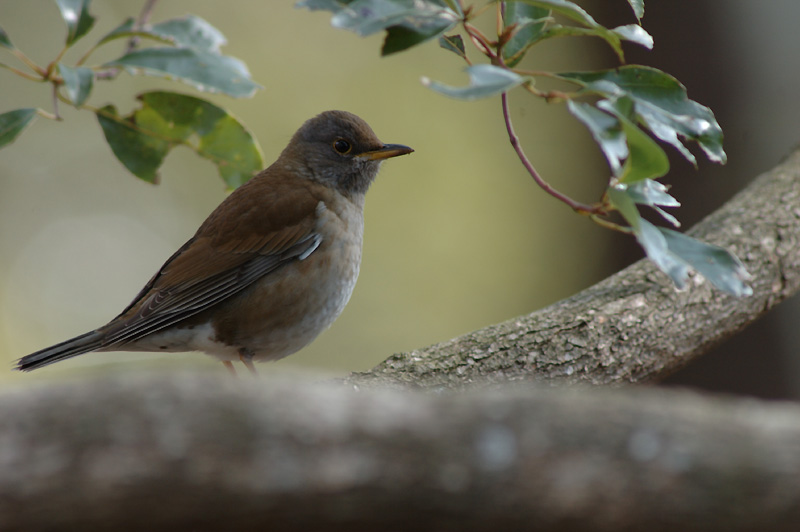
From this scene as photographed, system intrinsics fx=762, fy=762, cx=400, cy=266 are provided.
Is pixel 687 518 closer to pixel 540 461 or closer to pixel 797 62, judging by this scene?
pixel 540 461

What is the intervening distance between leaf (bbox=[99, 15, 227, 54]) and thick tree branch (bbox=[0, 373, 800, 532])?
2052mm

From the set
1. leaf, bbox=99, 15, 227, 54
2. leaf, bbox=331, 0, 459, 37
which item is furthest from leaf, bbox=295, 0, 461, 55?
leaf, bbox=99, 15, 227, 54

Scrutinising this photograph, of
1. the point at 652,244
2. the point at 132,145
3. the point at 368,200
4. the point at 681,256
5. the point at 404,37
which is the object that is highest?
the point at 132,145

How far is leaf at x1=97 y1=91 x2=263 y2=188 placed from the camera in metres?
3.54

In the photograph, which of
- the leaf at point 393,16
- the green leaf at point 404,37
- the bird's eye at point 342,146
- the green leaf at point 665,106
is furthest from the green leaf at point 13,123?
the green leaf at point 665,106

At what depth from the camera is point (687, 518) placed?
4.38ft

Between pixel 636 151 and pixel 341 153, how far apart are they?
2.77 meters

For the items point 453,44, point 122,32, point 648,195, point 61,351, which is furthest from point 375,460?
point 61,351

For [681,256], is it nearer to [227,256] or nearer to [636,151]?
[636,151]

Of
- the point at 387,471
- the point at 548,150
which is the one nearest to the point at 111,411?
the point at 387,471

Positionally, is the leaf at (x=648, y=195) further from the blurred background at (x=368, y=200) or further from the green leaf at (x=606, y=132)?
the blurred background at (x=368, y=200)

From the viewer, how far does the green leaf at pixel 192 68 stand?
289 centimetres

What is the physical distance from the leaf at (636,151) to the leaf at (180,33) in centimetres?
174

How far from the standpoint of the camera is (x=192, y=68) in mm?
2922
